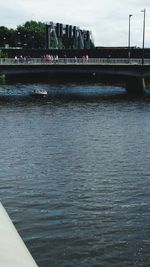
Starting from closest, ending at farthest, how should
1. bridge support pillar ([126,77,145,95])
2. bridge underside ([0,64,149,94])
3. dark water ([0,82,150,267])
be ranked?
dark water ([0,82,150,267]) < bridge underside ([0,64,149,94]) < bridge support pillar ([126,77,145,95])

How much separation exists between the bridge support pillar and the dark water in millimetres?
51428

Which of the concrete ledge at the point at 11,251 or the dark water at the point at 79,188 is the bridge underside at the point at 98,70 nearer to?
the dark water at the point at 79,188

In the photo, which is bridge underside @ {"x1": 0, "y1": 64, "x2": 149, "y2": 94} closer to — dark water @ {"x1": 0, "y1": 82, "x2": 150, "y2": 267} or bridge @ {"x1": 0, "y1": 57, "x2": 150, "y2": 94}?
bridge @ {"x1": 0, "y1": 57, "x2": 150, "y2": 94}

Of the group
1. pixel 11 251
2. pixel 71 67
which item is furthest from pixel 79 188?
pixel 71 67

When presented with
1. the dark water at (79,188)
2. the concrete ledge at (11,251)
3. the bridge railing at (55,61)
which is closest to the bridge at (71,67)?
the bridge railing at (55,61)

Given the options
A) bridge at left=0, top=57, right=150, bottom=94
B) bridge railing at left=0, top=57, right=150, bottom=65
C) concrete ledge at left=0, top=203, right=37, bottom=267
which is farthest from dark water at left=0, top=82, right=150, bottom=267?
bridge railing at left=0, top=57, right=150, bottom=65

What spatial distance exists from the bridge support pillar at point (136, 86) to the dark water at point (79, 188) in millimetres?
51428

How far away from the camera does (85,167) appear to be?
1660 inches

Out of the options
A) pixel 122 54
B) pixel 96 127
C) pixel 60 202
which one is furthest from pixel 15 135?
pixel 122 54

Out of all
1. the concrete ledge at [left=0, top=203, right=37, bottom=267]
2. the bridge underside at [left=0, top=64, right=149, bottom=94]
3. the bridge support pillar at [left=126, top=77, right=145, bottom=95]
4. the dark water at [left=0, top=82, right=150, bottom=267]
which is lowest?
the bridge support pillar at [left=126, top=77, right=145, bottom=95]

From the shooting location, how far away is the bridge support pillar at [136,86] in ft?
407

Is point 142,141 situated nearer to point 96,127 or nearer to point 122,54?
point 96,127

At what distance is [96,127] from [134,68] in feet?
168

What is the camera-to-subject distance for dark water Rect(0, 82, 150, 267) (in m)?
25.2
